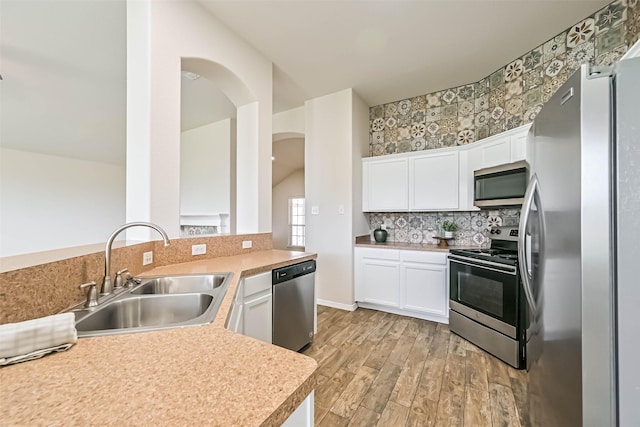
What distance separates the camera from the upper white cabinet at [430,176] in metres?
2.77

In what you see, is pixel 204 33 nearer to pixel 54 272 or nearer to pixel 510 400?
pixel 54 272

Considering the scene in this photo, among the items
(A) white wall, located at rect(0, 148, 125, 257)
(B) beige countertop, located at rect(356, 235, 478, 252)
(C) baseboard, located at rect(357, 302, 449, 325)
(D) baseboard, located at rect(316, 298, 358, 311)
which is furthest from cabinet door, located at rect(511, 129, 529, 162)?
(A) white wall, located at rect(0, 148, 125, 257)

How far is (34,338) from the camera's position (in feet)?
2.20

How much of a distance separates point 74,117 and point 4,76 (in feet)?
2.80

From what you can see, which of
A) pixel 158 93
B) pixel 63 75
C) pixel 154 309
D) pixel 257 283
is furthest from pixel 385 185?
pixel 63 75

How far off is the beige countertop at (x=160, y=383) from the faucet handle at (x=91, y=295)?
34 cm

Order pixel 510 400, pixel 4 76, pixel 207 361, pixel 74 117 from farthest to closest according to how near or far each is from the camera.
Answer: pixel 74 117 → pixel 4 76 → pixel 510 400 → pixel 207 361

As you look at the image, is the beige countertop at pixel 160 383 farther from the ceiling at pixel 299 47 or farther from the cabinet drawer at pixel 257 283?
the ceiling at pixel 299 47

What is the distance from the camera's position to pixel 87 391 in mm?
529

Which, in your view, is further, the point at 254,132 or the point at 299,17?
the point at 254,132

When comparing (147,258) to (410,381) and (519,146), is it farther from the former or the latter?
(519,146)

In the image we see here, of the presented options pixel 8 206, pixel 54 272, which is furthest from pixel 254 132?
pixel 8 206

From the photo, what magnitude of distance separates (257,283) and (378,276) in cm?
193

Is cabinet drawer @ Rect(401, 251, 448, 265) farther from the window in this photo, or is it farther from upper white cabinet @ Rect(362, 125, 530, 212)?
the window
